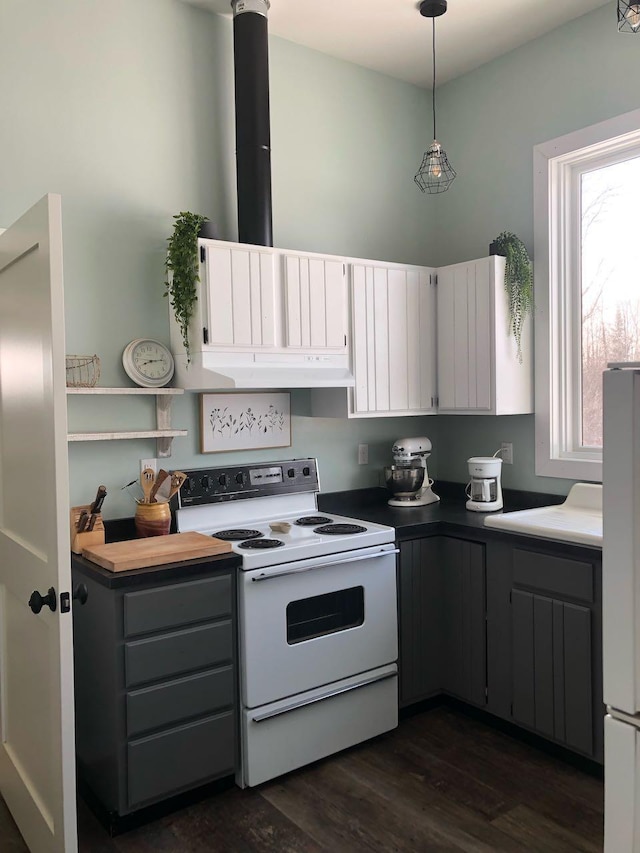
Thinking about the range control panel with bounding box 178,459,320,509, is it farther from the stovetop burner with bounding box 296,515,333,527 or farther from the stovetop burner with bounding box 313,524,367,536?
the stovetop burner with bounding box 313,524,367,536

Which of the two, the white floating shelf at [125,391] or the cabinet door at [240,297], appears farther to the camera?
the cabinet door at [240,297]

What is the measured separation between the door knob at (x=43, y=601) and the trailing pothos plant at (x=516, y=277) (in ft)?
7.47

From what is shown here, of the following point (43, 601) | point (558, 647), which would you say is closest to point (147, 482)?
point (43, 601)

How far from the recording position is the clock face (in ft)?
9.11

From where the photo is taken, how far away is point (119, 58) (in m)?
2.79

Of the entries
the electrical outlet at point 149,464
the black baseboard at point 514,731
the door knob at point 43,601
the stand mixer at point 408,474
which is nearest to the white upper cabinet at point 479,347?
the stand mixer at point 408,474

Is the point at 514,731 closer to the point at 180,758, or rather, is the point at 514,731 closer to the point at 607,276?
the point at 180,758

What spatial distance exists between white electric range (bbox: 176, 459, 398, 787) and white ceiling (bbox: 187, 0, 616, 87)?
1994 mm

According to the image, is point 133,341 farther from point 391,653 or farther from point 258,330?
point 391,653

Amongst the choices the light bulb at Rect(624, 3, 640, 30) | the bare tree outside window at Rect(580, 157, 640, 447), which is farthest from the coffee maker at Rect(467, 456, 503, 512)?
the light bulb at Rect(624, 3, 640, 30)

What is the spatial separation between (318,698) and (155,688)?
25.6 inches

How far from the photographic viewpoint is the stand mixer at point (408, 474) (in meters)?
3.43

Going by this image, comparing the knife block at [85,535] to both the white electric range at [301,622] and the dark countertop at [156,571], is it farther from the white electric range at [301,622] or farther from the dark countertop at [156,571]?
the white electric range at [301,622]

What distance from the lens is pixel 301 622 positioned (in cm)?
264
